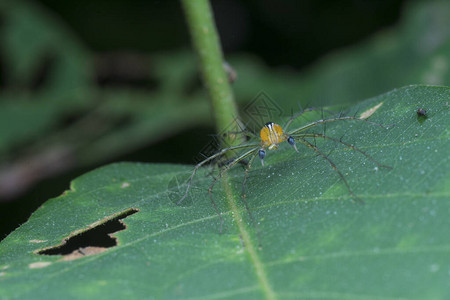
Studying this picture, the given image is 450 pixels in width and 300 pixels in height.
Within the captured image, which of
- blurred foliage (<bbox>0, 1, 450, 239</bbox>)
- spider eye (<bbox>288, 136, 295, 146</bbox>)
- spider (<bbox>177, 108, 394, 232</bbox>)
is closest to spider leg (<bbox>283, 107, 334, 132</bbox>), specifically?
spider (<bbox>177, 108, 394, 232</bbox>)

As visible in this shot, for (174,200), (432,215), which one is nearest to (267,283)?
(432,215)

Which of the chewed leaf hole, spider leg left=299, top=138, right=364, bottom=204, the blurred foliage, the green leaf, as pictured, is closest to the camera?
the green leaf

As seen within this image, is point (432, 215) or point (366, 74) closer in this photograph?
point (432, 215)

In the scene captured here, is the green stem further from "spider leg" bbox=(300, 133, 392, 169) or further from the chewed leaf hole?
the chewed leaf hole

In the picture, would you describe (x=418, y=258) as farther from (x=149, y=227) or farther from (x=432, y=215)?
(x=149, y=227)

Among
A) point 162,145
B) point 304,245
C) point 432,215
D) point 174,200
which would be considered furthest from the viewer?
point 162,145

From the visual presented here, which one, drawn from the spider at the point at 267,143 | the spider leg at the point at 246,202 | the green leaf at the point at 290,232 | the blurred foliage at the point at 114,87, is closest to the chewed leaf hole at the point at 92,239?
the green leaf at the point at 290,232
